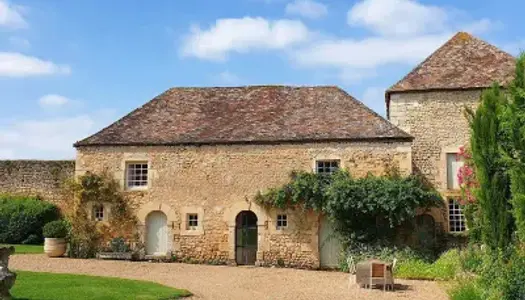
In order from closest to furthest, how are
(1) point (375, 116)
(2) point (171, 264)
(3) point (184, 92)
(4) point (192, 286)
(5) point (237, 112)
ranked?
(4) point (192, 286), (2) point (171, 264), (1) point (375, 116), (5) point (237, 112), (3) point (184, 92)

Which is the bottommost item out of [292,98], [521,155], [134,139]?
[521,155]

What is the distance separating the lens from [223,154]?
62.0 ft

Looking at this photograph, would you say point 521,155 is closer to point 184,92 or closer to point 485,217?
point 485,217

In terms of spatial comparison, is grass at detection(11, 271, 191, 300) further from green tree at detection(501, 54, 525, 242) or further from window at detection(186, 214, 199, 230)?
green tree at detection(501, 54, 525, 242)

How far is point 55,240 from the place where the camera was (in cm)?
1891

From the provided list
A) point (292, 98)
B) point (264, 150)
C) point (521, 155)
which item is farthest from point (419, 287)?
point (292, 98)

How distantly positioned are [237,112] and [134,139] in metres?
3.83

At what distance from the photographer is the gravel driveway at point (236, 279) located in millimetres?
12305

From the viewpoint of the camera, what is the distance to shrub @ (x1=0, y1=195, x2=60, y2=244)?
21.7m

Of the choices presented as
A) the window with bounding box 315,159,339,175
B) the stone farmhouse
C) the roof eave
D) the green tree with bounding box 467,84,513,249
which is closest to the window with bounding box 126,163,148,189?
the stone farmhouse

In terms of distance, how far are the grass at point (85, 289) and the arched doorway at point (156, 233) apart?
5601mm

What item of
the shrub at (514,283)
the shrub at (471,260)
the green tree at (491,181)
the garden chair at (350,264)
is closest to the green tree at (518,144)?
the shrub at (514,283)

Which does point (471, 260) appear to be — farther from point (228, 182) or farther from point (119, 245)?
point (119, 245)

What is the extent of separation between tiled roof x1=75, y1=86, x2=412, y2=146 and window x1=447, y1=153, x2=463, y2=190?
265 centimetres
